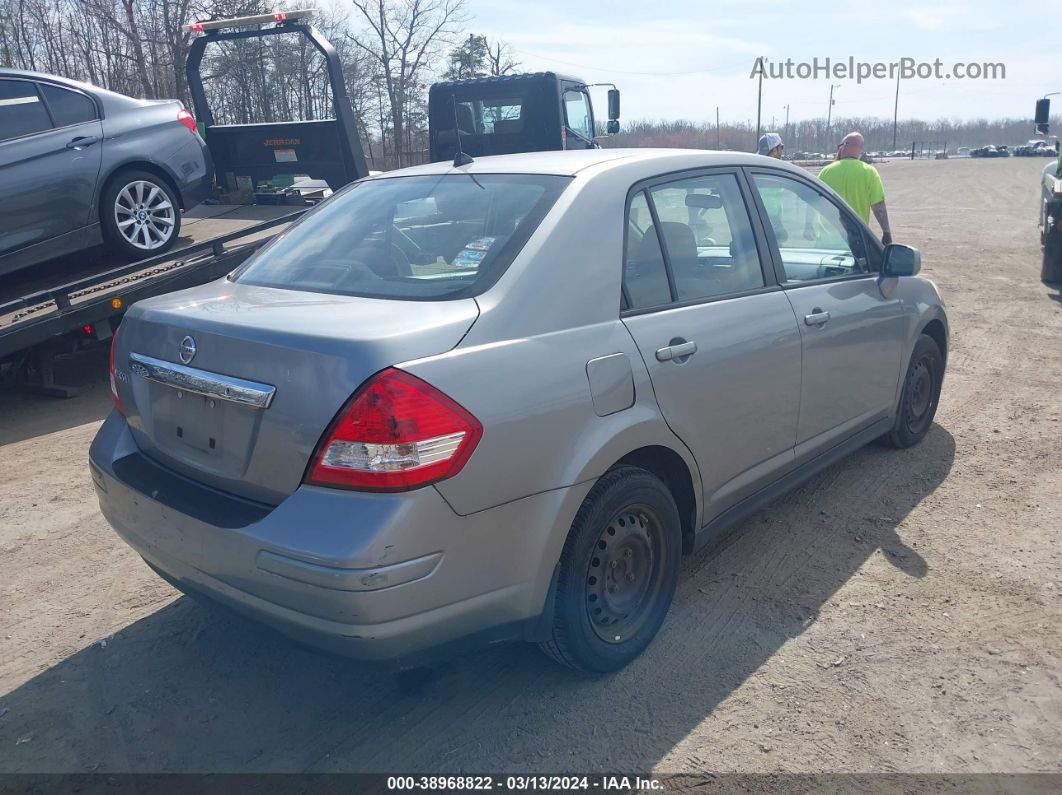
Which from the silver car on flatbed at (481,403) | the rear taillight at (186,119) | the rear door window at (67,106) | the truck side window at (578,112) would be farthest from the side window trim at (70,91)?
the truck side window at (578,112)

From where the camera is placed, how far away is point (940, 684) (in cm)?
304

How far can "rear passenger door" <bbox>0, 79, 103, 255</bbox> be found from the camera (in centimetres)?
622

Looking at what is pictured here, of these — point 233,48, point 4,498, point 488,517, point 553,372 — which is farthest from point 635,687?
point 233,48

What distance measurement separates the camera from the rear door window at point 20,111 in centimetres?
631

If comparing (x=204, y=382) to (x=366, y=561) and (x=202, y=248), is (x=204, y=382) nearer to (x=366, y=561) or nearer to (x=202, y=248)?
(x=366, y=561)

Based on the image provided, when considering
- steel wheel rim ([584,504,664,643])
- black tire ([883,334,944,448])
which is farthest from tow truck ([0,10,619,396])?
black tire ([883,334,944,448])

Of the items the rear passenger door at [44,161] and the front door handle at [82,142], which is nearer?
the rear passenger door at [44,161]

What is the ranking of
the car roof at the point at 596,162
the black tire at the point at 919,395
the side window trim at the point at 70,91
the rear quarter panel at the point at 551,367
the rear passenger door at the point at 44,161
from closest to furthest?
1. the rear quarter panel at the point at 551,367
2. the car roof at the point at 596,162
3. the black tire at the point at 919,395
4. the rear passenger door at the point at 44,161
5. the side window trim at the point at 70,91

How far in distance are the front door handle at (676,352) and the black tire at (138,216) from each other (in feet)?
17.8

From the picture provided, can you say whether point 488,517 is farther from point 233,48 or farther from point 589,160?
point 233,48

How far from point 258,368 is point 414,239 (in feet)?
3.01

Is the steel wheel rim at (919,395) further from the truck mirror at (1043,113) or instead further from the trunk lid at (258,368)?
the truck mirror at (1043,113)

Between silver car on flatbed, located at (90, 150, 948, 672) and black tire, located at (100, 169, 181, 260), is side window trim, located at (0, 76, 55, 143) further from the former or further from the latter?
silver car on flatbed, located at (90, 150, 948, 672)

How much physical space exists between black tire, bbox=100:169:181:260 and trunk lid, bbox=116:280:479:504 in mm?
4416
